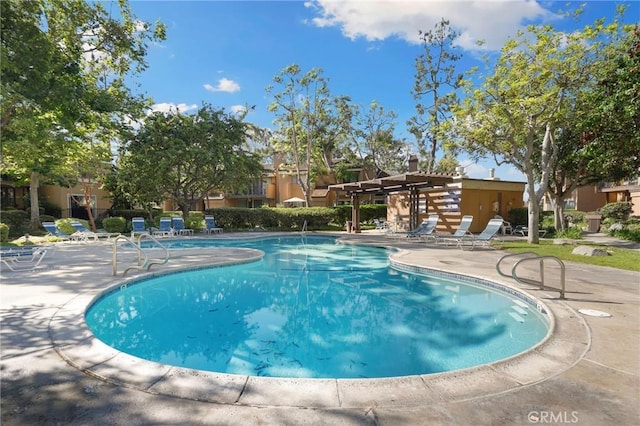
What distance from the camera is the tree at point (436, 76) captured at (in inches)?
1063

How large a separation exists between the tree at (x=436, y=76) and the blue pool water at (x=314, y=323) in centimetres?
2074

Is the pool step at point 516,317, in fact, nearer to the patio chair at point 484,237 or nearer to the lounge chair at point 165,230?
the patio chair at point 484,237

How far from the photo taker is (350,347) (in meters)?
5.33

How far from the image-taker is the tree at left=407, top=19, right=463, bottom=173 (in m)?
27.0

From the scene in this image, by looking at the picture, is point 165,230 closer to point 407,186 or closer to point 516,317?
point 407,186

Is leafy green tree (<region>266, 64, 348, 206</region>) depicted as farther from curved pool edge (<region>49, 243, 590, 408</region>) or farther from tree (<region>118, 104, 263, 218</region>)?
curved pool edge (<region>49, 243, 590, 408</region>)

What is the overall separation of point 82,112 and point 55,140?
160cm

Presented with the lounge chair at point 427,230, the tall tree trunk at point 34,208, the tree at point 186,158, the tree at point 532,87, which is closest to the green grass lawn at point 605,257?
the tree at point 532,87

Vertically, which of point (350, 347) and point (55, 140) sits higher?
point (55, 140)

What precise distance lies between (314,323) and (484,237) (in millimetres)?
9539

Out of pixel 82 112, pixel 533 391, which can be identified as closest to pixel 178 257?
pixel 82 112

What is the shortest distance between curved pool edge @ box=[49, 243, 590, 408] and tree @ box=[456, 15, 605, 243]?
42.5ft

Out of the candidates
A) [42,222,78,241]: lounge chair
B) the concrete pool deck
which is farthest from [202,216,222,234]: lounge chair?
the concrete pool deck

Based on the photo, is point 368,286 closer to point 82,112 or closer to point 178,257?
point 178,257
